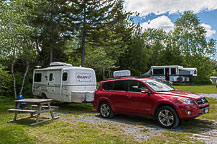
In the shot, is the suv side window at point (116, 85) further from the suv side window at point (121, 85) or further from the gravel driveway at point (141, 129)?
the gravel driveway at point (141, 129)

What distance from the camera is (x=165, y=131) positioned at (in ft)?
20.3

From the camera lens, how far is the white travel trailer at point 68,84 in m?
10.6

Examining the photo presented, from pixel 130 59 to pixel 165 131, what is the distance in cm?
3243

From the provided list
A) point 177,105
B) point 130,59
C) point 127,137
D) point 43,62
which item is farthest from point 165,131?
point 130,59

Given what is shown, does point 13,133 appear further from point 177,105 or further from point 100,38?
point 100,38

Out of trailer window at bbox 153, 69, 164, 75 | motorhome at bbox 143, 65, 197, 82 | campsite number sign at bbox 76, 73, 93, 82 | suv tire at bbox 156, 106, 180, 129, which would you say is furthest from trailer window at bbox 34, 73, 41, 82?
trailer window at bbox 153, 69, 164, 75

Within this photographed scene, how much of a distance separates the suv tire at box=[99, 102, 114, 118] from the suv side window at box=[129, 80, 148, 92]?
1298 millimetres

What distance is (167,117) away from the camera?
21.6ft

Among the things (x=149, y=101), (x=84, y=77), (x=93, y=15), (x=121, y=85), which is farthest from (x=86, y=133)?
(x=93, y=15)

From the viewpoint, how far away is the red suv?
6395 mm

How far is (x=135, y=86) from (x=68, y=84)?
4290mm

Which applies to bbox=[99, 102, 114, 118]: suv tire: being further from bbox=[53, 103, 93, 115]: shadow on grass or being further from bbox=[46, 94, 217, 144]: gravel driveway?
bbox=[53, 103, 93, 115]: shadow on grass

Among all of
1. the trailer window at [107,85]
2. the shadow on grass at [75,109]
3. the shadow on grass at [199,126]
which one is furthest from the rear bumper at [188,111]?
the shadow on grass at [75,109]

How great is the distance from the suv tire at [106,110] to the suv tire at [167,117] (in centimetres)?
222
